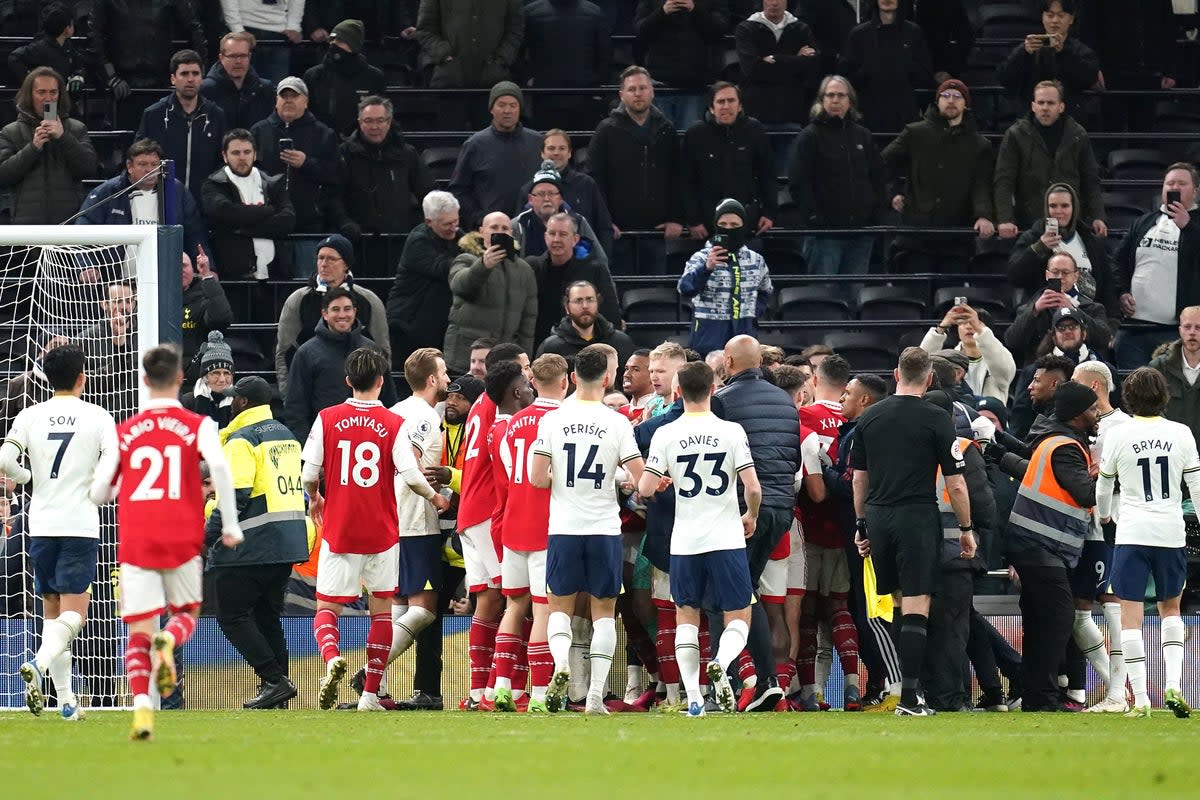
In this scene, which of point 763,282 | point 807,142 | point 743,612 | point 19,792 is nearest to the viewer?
point 19,792

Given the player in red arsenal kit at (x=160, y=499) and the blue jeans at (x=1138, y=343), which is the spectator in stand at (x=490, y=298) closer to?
the blue jeans at (x=1138, y=343)

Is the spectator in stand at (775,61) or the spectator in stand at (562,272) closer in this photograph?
the spectator in stand at (562,272)

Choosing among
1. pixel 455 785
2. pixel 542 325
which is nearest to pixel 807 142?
pixel 542 325

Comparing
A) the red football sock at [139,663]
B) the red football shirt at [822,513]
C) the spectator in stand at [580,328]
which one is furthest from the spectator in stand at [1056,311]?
the red football sock at [139,663]

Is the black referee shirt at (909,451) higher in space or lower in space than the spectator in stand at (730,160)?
lower

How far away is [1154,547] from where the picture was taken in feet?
37.9

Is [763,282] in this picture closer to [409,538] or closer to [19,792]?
[409,538]

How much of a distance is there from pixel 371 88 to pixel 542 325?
3740 millimetres

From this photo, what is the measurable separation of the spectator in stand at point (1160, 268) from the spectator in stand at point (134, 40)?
921 centimetres

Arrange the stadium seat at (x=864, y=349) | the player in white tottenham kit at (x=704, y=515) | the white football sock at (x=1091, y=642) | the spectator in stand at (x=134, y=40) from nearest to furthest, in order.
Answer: the player in white tottenham kit at (x=704, y=515)
the white football sock at (x=1091, y=642)
the stadium seat at (x=864, y=349)
the spectator in stand at (x=134, y=40)

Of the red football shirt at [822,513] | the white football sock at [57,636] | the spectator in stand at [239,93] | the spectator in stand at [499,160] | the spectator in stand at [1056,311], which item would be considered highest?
the spectator in stand at [239,93]

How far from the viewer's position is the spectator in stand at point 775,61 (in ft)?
60.2

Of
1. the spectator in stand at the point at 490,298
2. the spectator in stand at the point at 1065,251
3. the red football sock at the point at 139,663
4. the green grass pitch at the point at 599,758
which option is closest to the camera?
the green grass pitch at the point at 599,758

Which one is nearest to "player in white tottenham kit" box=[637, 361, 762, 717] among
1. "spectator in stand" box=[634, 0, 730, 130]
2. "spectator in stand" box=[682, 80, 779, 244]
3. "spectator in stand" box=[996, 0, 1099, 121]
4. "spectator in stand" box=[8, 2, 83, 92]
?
"spectator in stand" box=[682, 80, 779, 244]
